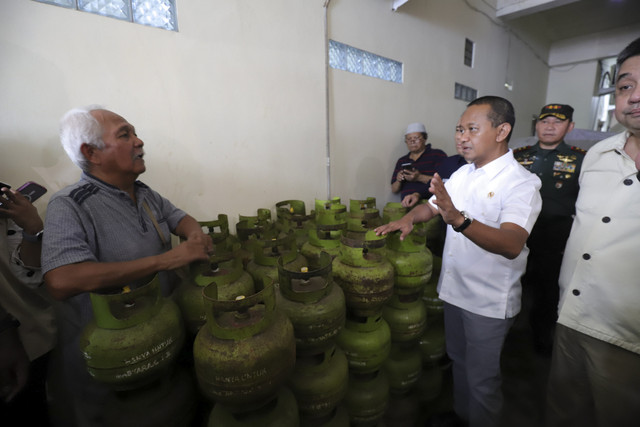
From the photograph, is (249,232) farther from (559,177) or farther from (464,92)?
(464,92)

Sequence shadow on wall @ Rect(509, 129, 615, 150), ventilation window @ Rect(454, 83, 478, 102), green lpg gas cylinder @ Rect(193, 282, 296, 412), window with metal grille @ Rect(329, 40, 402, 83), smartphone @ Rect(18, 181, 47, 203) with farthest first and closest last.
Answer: ventilation window @ Rect(454, 83, 478, 102) → shadow on wall @ Rect(509, 129, 615, 150) → window with metal grille @ Rect(329, 40, 402, 83) → smartphone @ Rect(18, 181, 47, 203) → green lpg gas cylinder @ Rect(193, 282, 296, 412)

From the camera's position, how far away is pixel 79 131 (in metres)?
1.22

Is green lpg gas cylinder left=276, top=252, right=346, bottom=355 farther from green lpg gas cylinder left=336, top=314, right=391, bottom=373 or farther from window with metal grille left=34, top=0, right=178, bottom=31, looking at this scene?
window with metal grille left=34, top=0, right=178, bottom=31

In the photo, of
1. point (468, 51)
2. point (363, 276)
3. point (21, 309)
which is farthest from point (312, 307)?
point (468, 51)

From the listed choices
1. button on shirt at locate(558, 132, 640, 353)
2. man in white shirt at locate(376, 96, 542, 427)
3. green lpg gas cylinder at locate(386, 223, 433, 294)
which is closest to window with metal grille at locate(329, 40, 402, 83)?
man in white shirt at locate(376, 96, 542, 427)

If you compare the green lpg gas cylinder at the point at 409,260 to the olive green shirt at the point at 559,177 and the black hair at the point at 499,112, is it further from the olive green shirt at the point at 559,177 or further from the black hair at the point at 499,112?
the olive green shirt at the point at 559,177

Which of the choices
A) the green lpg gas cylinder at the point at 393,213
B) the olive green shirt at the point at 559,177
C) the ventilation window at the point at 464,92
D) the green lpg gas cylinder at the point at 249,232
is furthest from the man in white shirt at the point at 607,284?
the ventilation window at the point at 464,92

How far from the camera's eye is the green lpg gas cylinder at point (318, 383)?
1.21 meters

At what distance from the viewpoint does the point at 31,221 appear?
1.25 meters

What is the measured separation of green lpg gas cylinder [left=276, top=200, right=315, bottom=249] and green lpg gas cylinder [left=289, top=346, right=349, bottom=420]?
0.78 meters

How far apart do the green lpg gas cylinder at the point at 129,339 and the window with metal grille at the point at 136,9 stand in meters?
1.75

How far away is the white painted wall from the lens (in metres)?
1.49

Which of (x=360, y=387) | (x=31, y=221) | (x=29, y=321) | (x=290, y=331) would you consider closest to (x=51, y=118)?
(x=31, y=221)

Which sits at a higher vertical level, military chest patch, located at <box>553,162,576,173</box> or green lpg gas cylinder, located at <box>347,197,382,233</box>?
military chest patch, located at <box>553,162,576,173</box>
